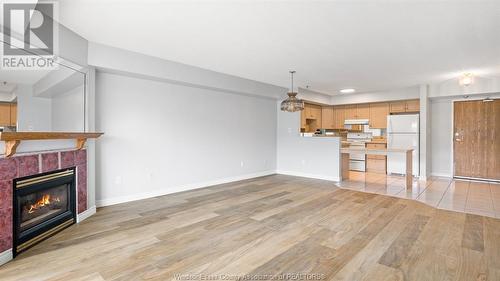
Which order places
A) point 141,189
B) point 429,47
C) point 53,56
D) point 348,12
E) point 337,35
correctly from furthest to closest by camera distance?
1. point 141,189
2. point 429,47
3. point 337,35
4. point 53,56
5. point 348,12

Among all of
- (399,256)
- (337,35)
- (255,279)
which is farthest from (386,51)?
(255,279)

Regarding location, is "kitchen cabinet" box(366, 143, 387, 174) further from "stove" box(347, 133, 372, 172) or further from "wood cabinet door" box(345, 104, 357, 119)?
"wood cabinet door" box(345, 104, 357, 119)

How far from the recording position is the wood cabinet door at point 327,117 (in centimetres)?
804

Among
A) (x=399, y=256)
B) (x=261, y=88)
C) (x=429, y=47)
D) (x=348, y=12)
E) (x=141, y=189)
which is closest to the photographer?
(x=399, y=256)

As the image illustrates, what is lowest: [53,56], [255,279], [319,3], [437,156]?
[255,279]

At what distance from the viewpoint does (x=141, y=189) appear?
430 cm

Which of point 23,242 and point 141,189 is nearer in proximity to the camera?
point 23,242

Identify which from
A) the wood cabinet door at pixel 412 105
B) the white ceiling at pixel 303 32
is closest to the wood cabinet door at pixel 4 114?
the white ceiling at pixel 303 32

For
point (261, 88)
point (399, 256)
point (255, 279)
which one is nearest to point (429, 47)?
point (399, 256)

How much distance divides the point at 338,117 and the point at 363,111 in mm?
799

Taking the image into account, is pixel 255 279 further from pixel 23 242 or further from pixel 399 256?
pixel 23 242

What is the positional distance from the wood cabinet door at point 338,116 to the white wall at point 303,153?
2.21 meters

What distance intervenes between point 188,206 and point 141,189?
3.32 feet

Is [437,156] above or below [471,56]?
below
